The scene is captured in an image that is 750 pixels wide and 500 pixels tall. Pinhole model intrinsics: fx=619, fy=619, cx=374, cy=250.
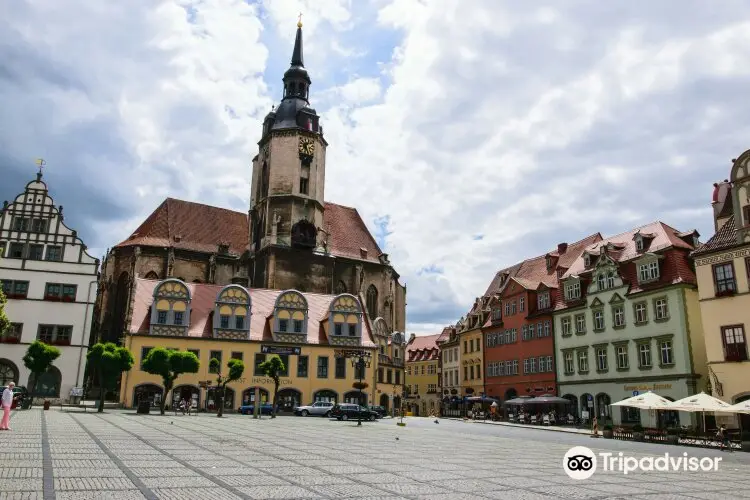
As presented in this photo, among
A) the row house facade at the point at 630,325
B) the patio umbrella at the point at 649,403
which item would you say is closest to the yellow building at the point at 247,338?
the row house facade at the point at 630,325

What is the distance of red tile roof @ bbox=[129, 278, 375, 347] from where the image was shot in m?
52.7

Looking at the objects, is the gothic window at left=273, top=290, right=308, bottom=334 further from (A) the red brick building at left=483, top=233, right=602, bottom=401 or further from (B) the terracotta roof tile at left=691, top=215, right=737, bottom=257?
(B) the terracotta roof tile at left=691, top=215, right=737, bottom=257

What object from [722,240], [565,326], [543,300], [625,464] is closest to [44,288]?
[543,300]

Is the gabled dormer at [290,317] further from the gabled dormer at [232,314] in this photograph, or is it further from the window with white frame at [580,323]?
the window with white frame at [580,323]

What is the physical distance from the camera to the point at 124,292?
221ft

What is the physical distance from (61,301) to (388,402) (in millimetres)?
32804

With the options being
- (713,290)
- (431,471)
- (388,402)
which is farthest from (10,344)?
(713,290)

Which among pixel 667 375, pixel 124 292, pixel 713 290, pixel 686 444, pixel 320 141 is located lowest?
pixel 686 444

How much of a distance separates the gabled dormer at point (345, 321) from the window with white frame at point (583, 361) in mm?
20547

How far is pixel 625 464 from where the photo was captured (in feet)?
59.7

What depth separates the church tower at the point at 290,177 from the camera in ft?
243

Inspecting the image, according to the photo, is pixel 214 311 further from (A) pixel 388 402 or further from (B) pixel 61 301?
(A) pixel 388 402

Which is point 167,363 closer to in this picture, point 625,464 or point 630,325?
point 630,325

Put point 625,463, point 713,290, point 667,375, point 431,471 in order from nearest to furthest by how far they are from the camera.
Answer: point 431,471 < point 625,463 < point 713,290 < point 667,375
